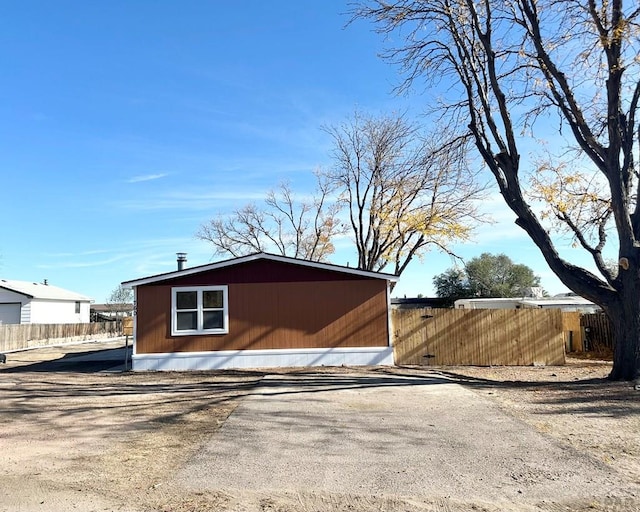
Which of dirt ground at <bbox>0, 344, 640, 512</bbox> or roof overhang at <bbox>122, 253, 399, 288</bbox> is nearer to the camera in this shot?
dirt ground at <bbox>0, 344, 640, 512</bbox>

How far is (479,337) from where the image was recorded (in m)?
15.7

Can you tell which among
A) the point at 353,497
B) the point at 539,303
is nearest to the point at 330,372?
the point at 353,497

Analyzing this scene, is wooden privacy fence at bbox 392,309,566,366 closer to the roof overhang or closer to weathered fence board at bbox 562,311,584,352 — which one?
the roof overhang

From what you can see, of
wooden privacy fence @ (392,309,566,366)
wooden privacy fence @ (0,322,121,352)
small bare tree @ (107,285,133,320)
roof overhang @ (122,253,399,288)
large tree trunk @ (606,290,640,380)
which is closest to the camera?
large tree trunk @ (606,290,640,380)

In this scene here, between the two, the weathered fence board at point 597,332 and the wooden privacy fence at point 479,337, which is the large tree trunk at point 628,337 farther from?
the weathered fence board at point 597,332

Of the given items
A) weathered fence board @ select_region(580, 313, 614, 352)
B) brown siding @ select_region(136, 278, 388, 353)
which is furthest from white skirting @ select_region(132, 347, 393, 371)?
weathered fence board @ select_region(580, 313, 614, 352)

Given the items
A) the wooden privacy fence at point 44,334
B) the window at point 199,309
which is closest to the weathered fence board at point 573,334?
the window at point 199,309

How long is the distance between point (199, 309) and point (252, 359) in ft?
7.08

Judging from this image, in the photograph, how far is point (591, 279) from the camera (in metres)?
11.6

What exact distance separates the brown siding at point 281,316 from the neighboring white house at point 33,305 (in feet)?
A: 83.2

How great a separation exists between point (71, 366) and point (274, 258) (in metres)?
8.23

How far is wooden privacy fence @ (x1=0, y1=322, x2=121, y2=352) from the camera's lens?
2714 cm

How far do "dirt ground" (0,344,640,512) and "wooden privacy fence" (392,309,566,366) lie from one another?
1.83m

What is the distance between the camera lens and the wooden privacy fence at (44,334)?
1069 inches
